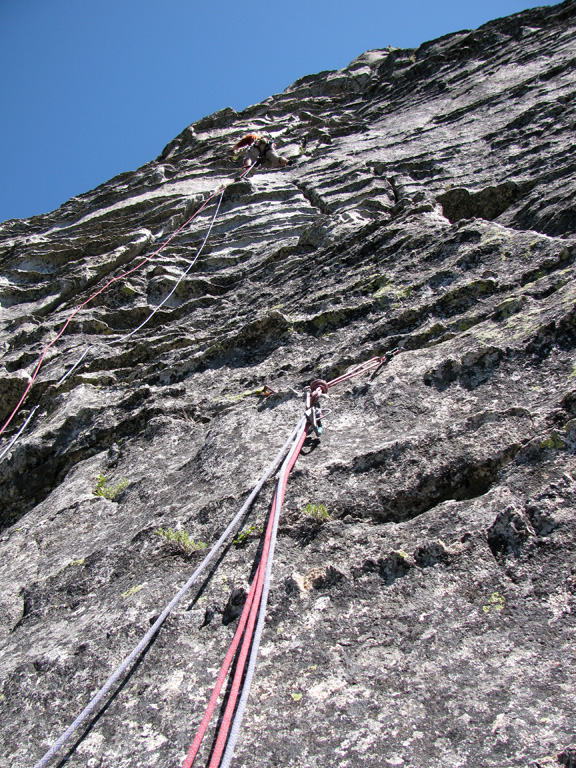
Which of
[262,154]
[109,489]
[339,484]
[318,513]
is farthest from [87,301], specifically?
[262,154]

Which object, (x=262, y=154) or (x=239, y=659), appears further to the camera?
(x=262, y=154)

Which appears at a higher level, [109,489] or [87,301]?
[87,301]

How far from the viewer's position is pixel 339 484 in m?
4.39

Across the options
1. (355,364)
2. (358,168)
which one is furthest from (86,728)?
(358,168)

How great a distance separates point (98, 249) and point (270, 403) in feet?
35.0

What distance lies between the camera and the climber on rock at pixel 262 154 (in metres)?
18.2

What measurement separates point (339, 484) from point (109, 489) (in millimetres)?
2989

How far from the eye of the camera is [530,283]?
572 centimetres

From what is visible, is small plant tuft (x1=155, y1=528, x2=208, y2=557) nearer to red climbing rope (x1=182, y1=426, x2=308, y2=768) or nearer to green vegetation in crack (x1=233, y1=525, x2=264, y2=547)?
green vegetation in crack (x1=233, y1=525, x2=264, y2=547)

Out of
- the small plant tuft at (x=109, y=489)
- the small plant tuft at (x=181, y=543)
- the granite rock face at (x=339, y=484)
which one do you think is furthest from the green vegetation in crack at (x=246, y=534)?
the small plant tuft at (x=109, y=489)

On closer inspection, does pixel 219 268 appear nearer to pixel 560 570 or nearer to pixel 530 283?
pixel 530 283

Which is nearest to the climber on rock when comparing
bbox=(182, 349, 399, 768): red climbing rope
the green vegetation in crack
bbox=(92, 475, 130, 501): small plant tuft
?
bbox=(92, 475, 130, 501): small plant tuft

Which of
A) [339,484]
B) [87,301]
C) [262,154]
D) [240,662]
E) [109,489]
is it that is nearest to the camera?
[240,662]

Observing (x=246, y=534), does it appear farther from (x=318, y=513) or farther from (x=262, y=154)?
(x=262, y=154)
